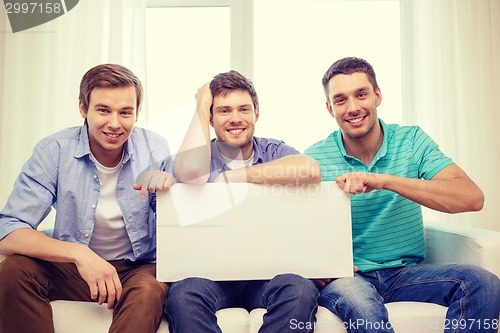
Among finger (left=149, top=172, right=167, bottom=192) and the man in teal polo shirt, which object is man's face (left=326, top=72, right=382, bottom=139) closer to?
the man in teal polo shirt

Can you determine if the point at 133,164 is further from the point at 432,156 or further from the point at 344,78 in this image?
the point at 432,156

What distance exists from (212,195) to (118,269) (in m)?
0.38

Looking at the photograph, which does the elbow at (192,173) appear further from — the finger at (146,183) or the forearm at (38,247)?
the forearm at (38,247)

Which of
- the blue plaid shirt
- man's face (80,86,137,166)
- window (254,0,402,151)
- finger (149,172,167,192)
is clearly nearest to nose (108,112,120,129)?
man's face (80,86,137,166)

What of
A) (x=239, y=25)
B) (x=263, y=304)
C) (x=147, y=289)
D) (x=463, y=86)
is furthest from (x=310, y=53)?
(x=147, y=289)

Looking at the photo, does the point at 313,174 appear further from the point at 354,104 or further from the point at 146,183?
the point at 146,183

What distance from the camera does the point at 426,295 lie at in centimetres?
134

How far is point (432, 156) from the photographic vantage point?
4.87ft

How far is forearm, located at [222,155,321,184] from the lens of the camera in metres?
1.33

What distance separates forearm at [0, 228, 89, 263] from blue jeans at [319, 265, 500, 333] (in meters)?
0.66

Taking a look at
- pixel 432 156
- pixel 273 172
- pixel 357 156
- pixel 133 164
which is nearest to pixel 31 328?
pixel 133 164

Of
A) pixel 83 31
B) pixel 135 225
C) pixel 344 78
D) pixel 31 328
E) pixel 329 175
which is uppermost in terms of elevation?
pixel 83 31

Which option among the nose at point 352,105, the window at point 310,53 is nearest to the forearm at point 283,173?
the nose at point 352,105

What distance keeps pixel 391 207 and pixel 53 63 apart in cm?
183
